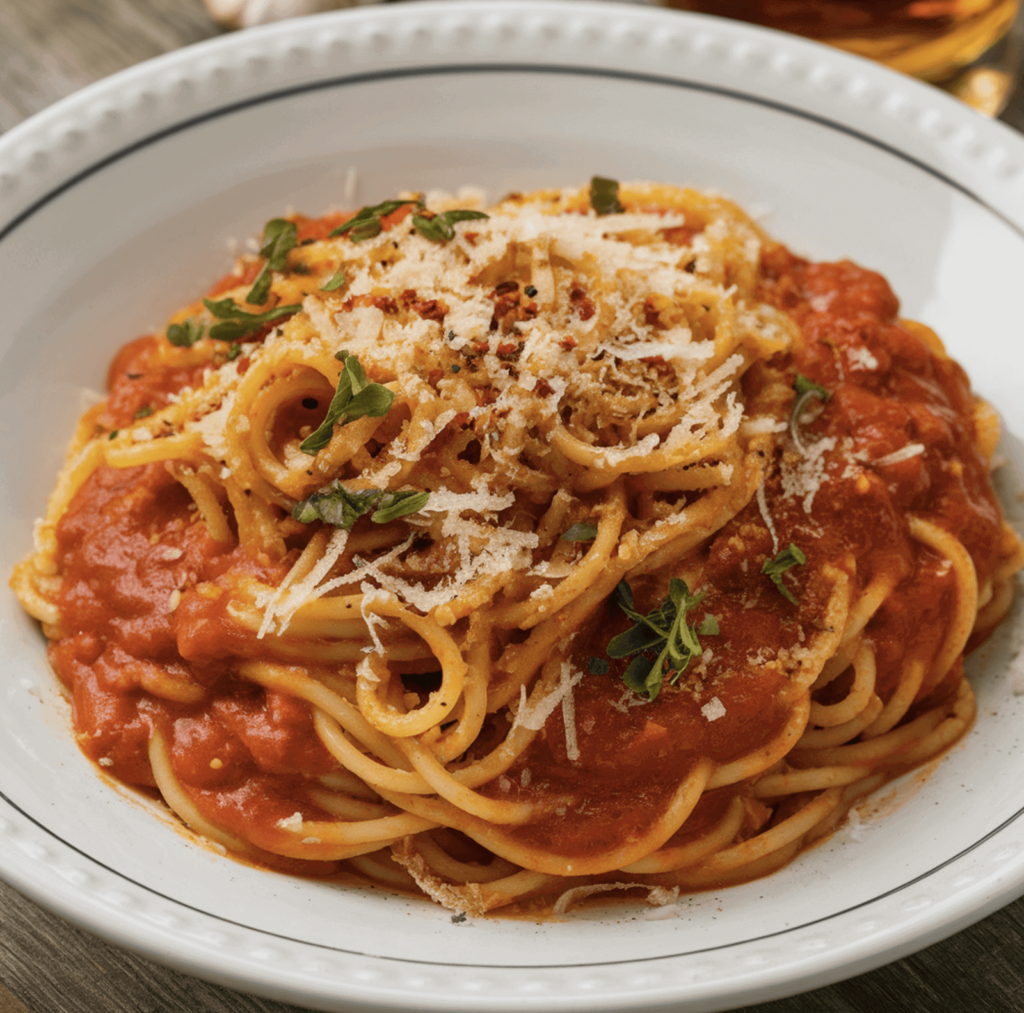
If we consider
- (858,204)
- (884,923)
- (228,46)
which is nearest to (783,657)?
(884,923)

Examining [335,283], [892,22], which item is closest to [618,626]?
[335,283]

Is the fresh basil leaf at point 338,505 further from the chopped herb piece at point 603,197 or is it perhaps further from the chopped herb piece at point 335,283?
the chopped herb piece at point 603,197

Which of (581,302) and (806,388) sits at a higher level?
(581,302)

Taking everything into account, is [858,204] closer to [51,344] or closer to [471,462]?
[471,462]

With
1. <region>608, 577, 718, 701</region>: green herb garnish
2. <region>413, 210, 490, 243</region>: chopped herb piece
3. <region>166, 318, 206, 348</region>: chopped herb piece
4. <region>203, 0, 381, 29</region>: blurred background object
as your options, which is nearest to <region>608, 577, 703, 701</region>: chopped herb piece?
<region>608, 577, 718, 701</region>: green herb garnish

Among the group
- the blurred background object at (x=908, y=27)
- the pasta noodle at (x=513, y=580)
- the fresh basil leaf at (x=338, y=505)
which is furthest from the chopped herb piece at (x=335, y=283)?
the blurred background object at (x=908, y=27)

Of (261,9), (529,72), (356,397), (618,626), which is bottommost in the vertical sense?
(618,626)

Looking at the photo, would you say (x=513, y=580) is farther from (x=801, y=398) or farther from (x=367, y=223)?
(x=367, y=223)
